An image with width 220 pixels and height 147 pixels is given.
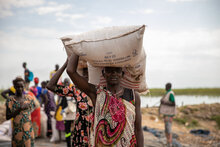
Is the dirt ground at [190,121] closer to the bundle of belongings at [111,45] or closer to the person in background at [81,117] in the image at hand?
the person in background at [81,117]

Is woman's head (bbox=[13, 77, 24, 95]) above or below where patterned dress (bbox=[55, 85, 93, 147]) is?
above

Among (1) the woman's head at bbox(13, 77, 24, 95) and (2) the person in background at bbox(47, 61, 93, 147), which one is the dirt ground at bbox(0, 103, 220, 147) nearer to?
(1) the woman's head at bbox(13, 77, 24, 95)

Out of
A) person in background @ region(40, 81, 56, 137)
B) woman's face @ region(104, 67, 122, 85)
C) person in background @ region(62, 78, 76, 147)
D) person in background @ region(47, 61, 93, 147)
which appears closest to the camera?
woman's face @ region(104, 67, 122, 85)

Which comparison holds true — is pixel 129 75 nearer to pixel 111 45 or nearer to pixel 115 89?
pixel 115 89

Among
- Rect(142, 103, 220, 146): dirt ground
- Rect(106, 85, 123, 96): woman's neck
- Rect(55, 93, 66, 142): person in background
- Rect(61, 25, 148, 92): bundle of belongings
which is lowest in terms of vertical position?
Rect(142, 103, 220, 146): dirt ground

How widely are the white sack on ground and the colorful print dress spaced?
13.5 inches

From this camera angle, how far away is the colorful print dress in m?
1.84

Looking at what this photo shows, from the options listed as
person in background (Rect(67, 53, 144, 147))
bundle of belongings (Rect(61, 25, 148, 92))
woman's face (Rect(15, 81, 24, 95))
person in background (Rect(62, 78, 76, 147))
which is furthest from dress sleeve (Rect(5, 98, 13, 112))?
bundle of belongings (Rect(61, 25, 148, 92))

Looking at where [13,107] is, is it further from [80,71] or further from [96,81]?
[96,81]

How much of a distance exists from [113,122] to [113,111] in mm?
95

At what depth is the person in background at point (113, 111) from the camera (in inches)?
72.6

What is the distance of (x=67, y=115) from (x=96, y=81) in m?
2.94

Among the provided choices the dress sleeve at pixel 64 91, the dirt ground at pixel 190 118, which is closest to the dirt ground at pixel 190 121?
the dirt ground at pixel 190 118

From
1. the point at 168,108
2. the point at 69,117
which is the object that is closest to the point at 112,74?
the point at 69,117
